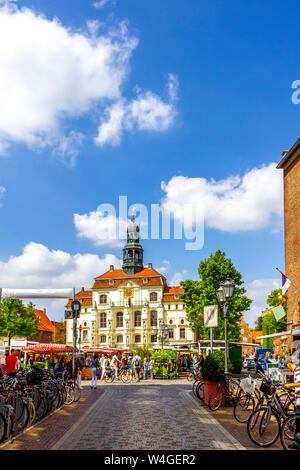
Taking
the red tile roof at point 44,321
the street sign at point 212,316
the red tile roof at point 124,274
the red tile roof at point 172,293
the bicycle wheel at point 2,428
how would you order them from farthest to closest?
the red tile roof at point 44,321 → the red tile roof at point 124,274 → the red tile roof at point 172,293 → the street sign at point 212,316 → the bicycle wheel at point 2,428

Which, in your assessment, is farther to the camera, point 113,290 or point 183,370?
point 113,290

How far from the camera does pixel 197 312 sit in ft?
161

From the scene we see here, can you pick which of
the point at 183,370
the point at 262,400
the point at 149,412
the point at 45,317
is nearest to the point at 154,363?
the point at 183,370

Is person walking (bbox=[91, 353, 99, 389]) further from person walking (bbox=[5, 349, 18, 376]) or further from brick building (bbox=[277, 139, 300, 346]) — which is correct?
brick building (bbox=[277, 139, 300, 346])

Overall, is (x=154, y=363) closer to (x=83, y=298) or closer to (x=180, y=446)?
(x=180, y=446)

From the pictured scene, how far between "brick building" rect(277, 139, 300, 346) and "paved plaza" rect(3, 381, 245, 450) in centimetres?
1671

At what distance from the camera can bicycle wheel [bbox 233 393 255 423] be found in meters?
12.2

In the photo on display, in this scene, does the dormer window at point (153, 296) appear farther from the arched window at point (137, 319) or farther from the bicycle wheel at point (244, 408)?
the bicycle wheel at point (244, 408)

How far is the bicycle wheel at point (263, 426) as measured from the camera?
9227 mm

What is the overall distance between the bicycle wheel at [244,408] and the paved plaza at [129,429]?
1.98 feet

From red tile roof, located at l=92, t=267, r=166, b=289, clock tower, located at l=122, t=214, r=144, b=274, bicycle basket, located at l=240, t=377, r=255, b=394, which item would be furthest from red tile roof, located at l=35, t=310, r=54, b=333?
bicycle basket, located at l=240, t=377, r=255, b=394

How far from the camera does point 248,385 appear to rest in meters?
12.8

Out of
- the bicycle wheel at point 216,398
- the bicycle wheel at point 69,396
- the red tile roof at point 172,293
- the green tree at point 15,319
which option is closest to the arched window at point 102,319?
the red tile roof at point 172,293

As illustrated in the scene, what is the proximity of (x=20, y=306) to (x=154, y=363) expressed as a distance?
94.8 ft
